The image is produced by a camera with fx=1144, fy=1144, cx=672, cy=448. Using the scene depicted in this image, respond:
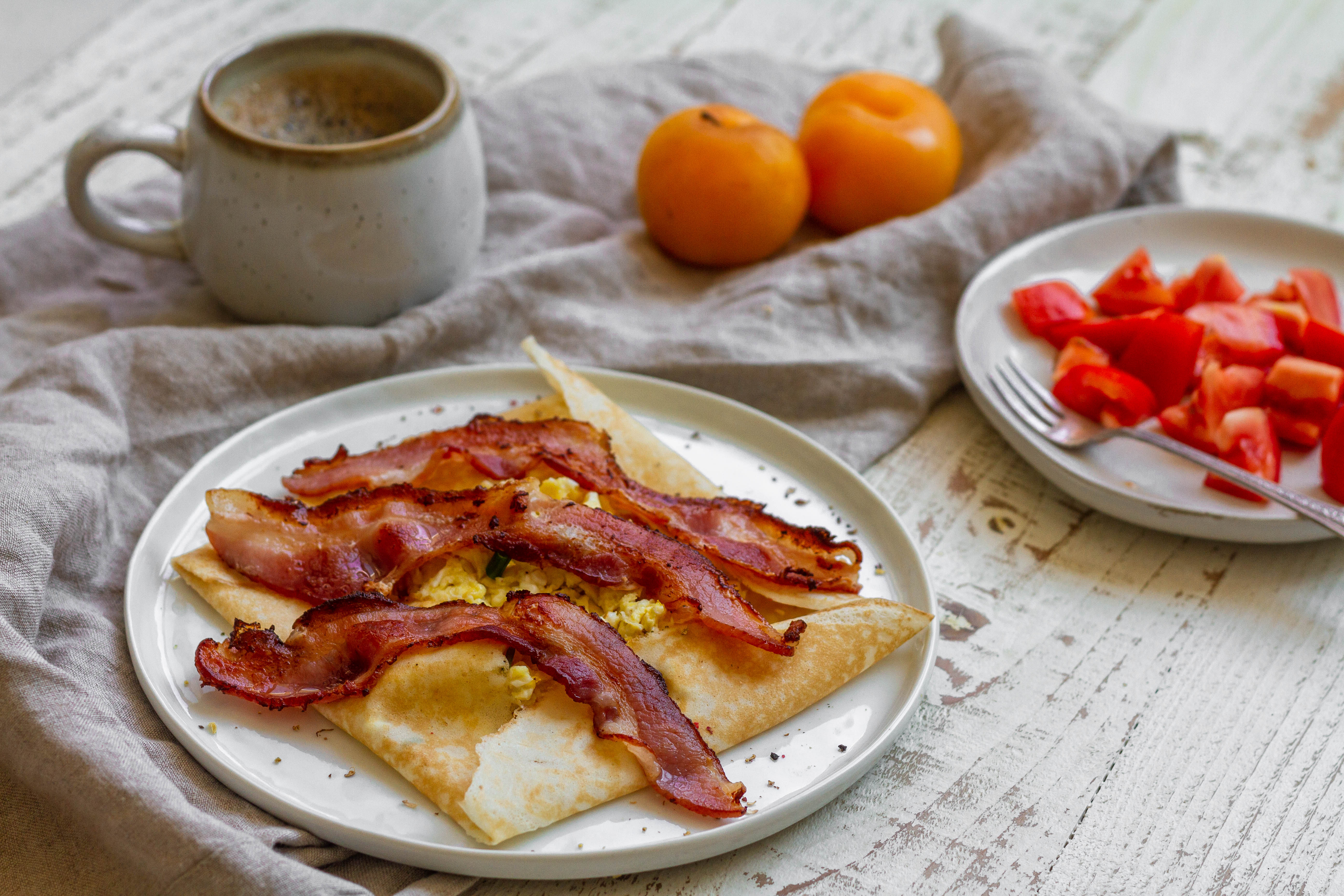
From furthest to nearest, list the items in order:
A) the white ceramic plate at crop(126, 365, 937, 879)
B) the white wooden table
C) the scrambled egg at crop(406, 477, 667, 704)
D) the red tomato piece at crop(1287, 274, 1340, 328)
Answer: the red tomato piece at crop(1287, 274, 1340, 328) → the scrambled egg at crop(406, 477, 667, 704) → the white wooden table → the white ceramic plate at crop(126, 365, 937, 879)

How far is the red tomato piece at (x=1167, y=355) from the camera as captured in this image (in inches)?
98.7

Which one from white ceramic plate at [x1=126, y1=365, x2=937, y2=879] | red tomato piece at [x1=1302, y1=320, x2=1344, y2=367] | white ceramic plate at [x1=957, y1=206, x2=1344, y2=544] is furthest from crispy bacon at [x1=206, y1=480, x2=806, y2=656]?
red tomato piece at [x1=1302, y1=320, x2=1344, y2=367]

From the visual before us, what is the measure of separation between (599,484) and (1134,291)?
1491 millimetres

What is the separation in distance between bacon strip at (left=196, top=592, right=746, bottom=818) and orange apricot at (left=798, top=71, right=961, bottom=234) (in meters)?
1.62

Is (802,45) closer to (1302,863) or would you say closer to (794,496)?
(794,496)

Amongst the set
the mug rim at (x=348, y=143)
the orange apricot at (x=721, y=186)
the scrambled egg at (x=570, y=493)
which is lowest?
the scrambled egg at (x=570, y=493)

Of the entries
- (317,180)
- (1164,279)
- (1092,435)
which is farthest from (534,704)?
(1164,279)

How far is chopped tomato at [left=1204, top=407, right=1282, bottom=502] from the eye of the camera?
2322 mm

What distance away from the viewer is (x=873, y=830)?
5.83ft

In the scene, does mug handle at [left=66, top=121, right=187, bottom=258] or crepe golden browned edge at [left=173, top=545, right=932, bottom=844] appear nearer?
crepe golden browned edge at [left=173, top=545, right=932, bottom=844]

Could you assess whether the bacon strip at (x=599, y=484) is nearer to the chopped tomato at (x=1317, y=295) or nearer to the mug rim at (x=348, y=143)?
the mug rim at (x=348, y=143)

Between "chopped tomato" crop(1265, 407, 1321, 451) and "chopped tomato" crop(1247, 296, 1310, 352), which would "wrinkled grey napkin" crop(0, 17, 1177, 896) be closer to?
"chopped tomato" crop(1247, 296, 1310, 352)

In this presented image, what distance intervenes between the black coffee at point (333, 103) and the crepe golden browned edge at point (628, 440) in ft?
2.46

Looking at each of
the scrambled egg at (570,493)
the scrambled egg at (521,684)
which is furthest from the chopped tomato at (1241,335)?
the scrambled egg at (521,684)
